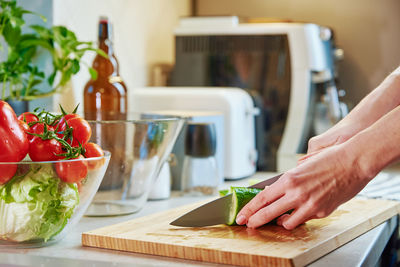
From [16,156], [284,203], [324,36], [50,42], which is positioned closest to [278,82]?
[324,36]

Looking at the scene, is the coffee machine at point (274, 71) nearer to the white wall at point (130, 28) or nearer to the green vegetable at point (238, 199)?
the white wall at point (130, 28)

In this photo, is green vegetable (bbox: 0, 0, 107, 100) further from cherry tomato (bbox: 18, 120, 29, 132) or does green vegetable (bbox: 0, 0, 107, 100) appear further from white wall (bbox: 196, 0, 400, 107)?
white wall (bbox: 196, 0, 400, 107)

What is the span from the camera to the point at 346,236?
0.95 m

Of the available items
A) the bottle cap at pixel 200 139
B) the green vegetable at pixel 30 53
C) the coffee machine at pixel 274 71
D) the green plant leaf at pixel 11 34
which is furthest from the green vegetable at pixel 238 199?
the coffee machine at pixel 274 71

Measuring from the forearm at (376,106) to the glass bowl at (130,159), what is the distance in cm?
32

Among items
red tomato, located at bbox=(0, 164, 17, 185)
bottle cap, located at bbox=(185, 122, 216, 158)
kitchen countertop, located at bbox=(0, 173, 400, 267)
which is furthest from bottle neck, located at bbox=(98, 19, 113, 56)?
red tomato, located at bbox=(0, 164, 17, 185)

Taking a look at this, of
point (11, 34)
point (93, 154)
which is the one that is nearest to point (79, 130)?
point (93, 154)

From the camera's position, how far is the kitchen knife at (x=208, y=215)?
37.3 inches

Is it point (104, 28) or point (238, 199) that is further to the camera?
point (104, 28)

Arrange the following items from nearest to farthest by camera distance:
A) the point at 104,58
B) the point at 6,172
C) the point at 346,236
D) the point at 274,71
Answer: the point at 6,172 → the point at 346,236 → the point at 104,58 → the point at 274,71

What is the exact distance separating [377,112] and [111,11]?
886 mm

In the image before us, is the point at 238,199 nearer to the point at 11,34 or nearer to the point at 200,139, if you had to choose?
the point at 200,139

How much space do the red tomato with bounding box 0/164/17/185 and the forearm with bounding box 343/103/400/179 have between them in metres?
0.43

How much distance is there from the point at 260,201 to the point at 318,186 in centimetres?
10
